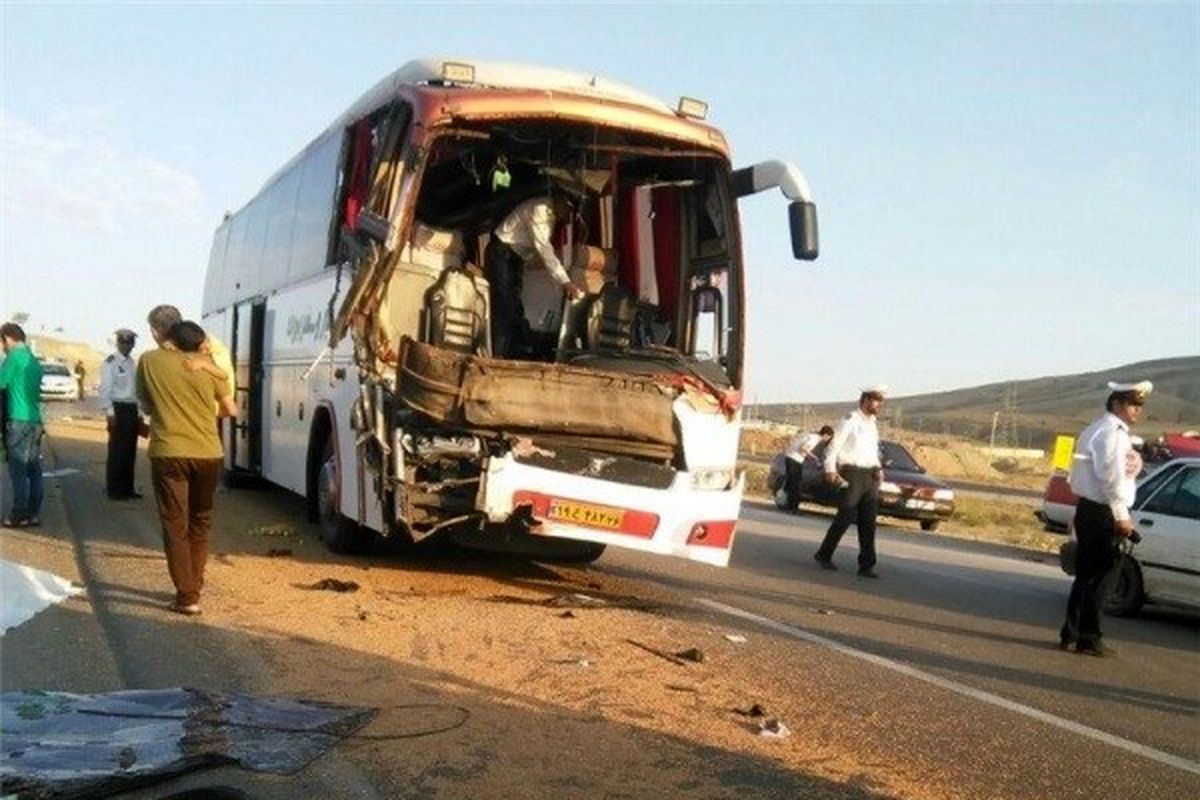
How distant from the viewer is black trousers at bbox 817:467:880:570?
40.1 feet

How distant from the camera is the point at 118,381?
1389cm

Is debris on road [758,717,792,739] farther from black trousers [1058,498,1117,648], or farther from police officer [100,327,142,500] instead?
police officer [100,327,142,500]

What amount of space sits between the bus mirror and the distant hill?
9010cm

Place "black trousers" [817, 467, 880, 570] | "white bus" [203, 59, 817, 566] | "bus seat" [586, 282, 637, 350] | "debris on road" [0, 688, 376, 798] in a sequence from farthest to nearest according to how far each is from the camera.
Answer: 1. "black trousers" [817, 467, 880, 570]
2. "bus seat" [586, 282, 637, 350]
3. "white bus" [203, 59, 817, 566]
4. "debris on road" [0, 688, 376, 798]

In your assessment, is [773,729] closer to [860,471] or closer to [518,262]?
[518,262]

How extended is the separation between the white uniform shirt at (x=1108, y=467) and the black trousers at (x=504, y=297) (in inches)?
174

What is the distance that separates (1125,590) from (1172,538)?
28.8 inches

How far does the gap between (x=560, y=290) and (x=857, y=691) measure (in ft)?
15.1

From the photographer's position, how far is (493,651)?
22.7 ft

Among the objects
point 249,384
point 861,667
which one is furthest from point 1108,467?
point 249,384

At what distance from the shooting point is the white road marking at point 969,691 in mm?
5891

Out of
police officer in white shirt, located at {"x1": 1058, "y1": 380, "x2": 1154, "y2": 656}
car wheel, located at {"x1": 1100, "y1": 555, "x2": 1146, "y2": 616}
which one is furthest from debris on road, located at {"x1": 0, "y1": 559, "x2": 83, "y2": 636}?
car wheel, located at {"x1": 1100, "y1": 555, "x2": 1146, "y2": 616}

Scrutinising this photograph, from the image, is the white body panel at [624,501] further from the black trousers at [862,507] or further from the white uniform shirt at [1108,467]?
the black trousers at [862,507]

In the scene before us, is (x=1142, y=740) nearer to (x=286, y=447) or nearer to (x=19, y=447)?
(x=286, y=447)
